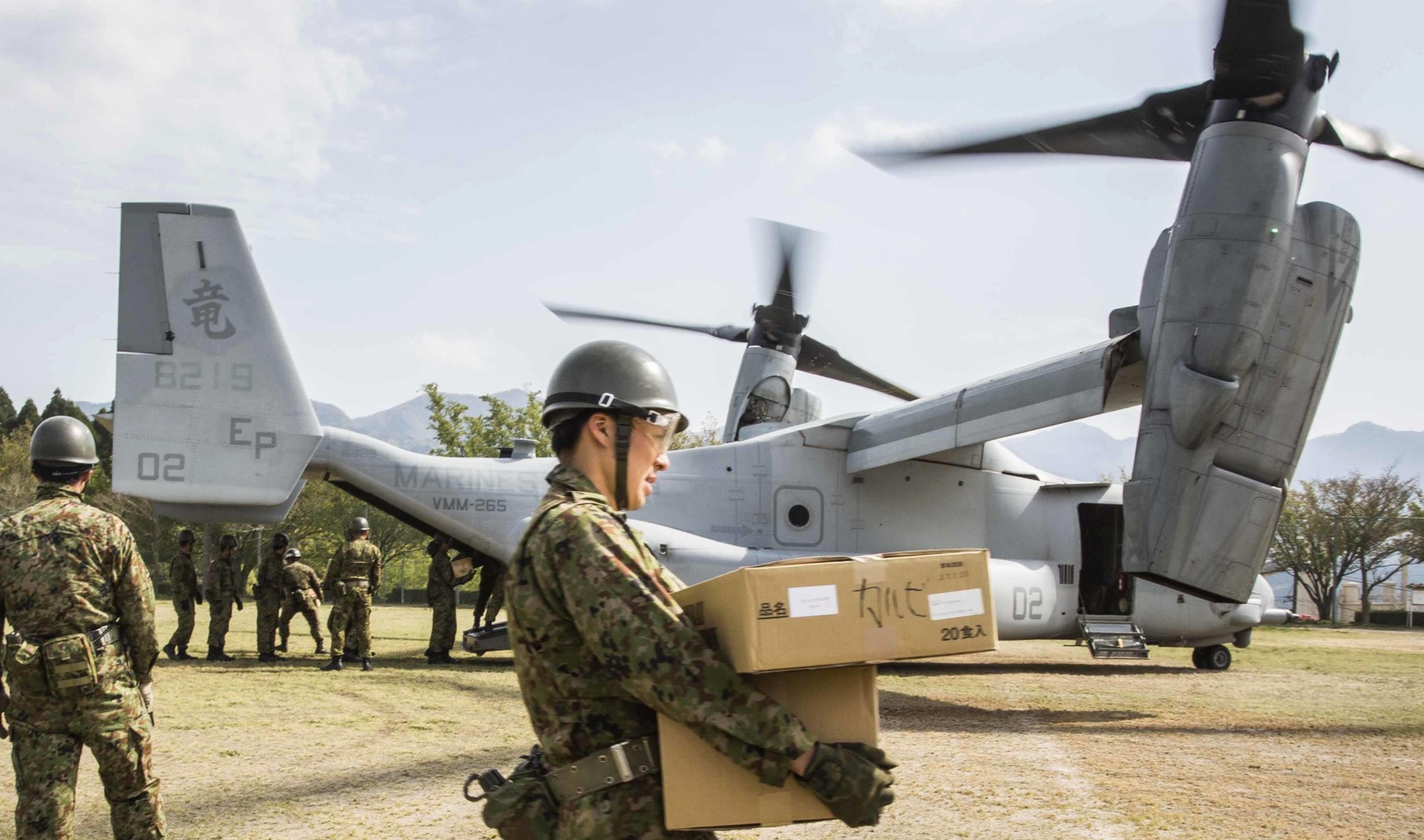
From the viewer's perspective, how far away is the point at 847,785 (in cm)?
242

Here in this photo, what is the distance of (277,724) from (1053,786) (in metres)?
6.16

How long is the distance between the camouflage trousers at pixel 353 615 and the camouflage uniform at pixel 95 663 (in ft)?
28.2

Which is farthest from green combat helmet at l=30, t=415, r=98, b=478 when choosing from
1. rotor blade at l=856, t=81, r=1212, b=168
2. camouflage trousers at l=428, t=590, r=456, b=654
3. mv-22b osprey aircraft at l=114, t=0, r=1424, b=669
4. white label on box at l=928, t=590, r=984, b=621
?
camouflage trousers at l=428, t=590, r=456, b=654

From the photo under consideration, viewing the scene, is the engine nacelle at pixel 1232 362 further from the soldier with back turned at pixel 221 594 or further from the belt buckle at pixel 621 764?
the soldier with back turned at pixel 221 594

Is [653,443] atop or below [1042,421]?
below

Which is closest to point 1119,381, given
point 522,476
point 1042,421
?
point 1042,421

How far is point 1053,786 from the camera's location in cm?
685

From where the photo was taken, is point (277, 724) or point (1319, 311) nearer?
point (277, 724)

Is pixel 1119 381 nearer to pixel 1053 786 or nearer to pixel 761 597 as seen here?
pixel 1053 786

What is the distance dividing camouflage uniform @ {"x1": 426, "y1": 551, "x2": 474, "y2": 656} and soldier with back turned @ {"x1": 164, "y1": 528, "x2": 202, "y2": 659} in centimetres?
316

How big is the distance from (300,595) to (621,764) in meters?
14.4

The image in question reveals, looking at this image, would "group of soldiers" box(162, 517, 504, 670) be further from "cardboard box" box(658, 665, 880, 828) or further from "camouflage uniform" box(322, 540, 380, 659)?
"cardboard box" box(658, 665, 880, 828)

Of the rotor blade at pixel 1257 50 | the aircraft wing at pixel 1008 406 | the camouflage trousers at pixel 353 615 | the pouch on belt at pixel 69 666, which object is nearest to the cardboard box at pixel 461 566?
the camouflage trousers at pixel 353 615

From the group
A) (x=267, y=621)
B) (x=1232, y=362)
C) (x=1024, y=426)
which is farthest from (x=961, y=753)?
(x=267, y=621)
